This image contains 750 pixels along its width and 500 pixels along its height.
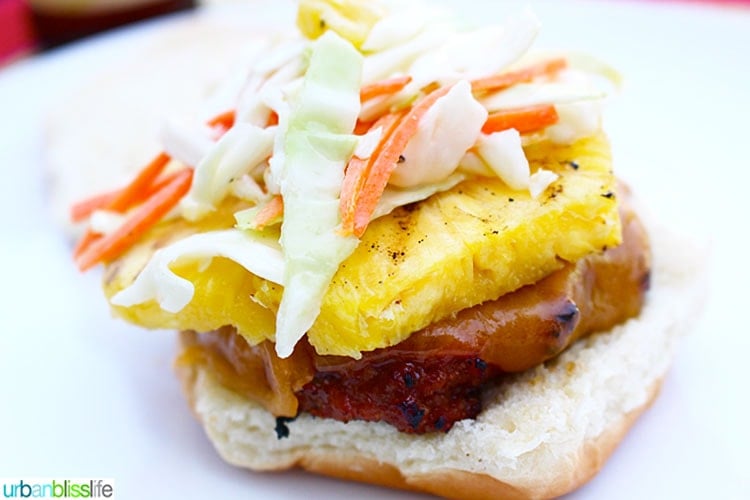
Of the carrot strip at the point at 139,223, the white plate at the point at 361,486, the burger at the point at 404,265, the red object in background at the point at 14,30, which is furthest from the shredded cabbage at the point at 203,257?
A: the red object in background at the point at 14,30

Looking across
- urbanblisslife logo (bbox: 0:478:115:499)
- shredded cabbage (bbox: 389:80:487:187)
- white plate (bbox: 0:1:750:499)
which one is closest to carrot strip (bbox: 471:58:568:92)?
shredded cabbage (bbox: 389:80:487:187)

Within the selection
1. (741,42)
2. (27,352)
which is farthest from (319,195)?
(741,42)

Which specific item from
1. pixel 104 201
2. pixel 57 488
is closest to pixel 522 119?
pixel 104 201

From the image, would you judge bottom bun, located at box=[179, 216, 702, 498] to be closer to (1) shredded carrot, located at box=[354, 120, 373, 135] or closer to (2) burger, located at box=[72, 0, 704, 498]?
(2) burger, located at box=[72, 0, 704, 498]

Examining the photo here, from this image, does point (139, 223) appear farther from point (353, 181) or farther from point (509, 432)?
point (509, 432)

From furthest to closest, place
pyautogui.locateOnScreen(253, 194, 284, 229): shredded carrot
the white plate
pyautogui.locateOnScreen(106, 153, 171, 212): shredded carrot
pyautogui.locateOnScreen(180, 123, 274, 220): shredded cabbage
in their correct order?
pyautogui.locateOnScreen(106, 153, 171, 212): shredded carrot
the white plate
pyautogui.locateOnScreen(180, 123, 274, 220): shredded cabbage
pyautogui.locateOnScreen(253, 194, 284, 229): shredded carrot

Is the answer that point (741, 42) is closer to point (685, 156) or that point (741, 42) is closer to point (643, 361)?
point (685, 156)
